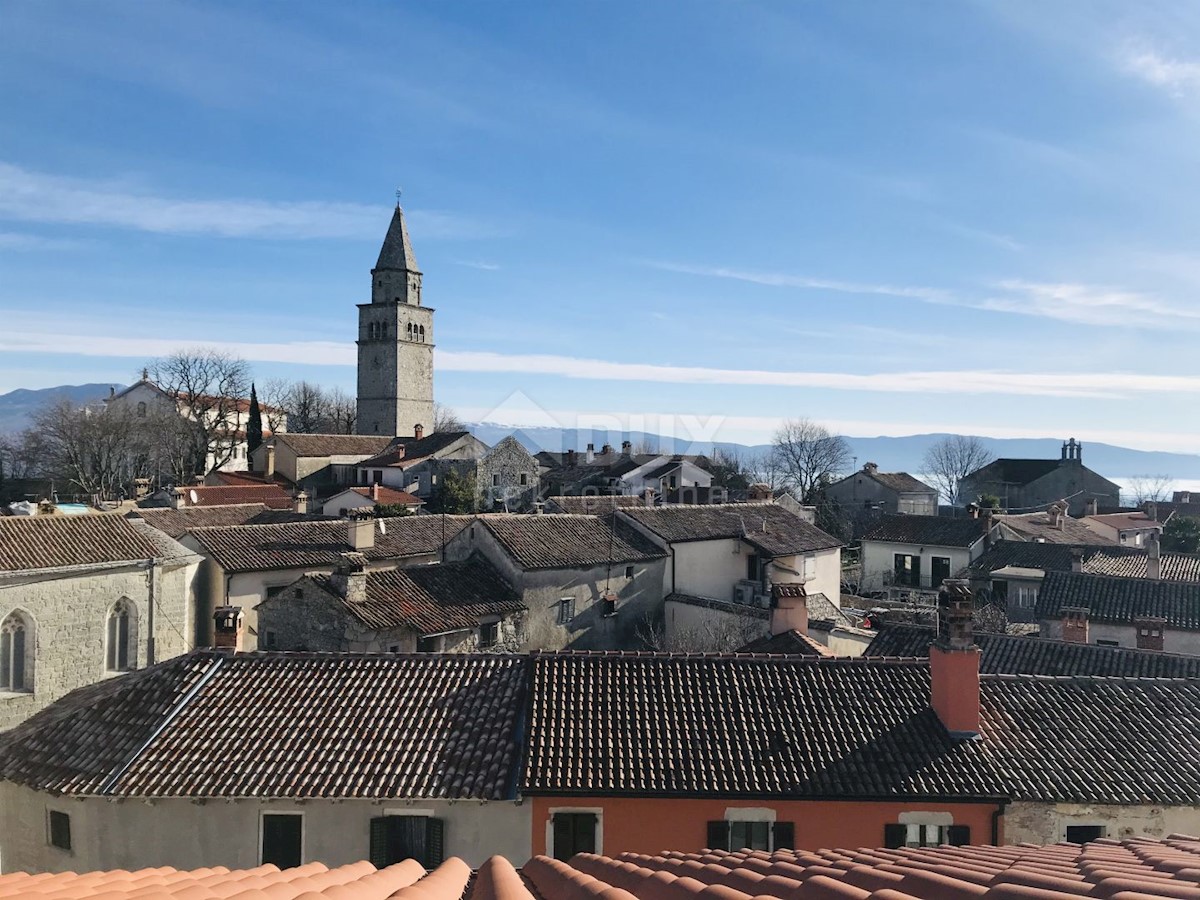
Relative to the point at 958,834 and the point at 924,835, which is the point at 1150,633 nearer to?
the point at 958,834

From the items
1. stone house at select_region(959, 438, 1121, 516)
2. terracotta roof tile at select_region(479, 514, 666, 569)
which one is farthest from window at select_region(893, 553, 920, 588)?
stone house at select_region(959, 438, 1121, 516)

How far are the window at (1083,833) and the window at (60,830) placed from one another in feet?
45.8

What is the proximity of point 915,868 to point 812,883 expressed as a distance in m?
0.94

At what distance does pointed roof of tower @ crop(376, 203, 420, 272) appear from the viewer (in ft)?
244

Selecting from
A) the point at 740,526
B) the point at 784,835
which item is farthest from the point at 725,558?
the point at 784,835

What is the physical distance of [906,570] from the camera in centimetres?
4312

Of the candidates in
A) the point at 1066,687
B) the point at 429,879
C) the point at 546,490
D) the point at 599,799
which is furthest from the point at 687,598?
the point at 546,490

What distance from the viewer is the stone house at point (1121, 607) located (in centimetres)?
2317

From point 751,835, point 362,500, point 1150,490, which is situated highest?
point 362,500

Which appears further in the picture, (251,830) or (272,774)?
(272,774)

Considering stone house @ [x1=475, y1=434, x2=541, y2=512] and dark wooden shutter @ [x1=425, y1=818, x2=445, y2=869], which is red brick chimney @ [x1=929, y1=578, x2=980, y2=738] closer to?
dark wooden shutter @ [x1=425, y1=818, x2=445, y2=869]

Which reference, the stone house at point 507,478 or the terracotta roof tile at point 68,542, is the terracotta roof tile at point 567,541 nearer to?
the terracotta roof tile at point 68,542

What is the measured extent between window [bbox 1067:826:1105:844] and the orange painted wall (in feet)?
3.08

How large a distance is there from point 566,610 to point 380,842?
16.5 m
